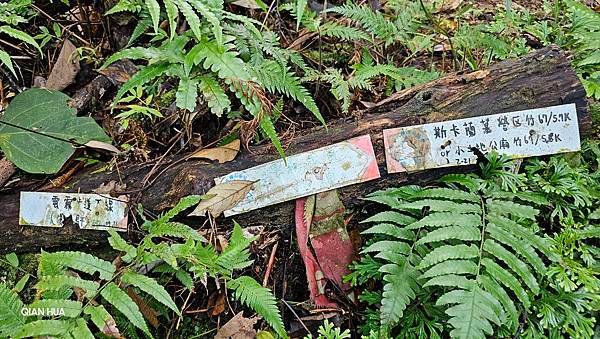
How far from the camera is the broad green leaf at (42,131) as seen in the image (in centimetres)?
265

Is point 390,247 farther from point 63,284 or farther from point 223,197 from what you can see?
point 63,284

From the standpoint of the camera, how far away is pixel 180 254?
2.27 m

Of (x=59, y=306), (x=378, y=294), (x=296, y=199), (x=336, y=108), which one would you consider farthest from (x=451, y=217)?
(x=59, y=306)

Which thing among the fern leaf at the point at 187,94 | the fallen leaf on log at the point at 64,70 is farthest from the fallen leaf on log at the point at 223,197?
the fallen leaf on log at the point at 64,70

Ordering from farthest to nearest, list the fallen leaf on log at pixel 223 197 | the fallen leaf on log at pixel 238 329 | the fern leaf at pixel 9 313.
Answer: the fallen leaf on log at pixel 223 197, the fallen leaf on log at pixel 238 329, the fern leaf at pixel 9 313

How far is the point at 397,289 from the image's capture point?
7.35ft

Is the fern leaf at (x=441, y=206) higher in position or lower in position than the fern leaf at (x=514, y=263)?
higher

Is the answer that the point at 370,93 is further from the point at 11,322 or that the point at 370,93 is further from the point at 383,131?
the point at 11,322

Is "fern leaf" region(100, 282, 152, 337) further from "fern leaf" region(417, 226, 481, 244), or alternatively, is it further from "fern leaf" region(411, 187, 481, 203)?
"fern leaf" region(411, 187, 481, 203)

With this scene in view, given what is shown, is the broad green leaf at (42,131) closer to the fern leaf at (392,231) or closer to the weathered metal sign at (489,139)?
the fern leaf at (392,231)

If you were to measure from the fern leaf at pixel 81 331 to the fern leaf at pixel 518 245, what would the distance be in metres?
1.57

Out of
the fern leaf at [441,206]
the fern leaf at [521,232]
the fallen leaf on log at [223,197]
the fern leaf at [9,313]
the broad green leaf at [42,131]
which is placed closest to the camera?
the fern leaf at [9,313]

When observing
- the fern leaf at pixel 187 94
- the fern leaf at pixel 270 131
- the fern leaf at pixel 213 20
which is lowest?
the fern leaf at pixel 270 131

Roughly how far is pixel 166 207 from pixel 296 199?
599 mm
